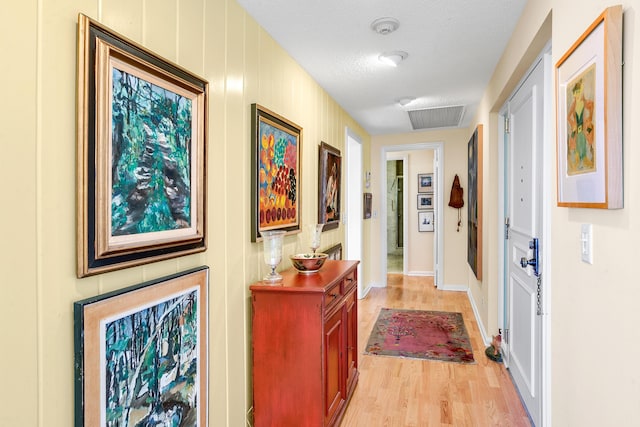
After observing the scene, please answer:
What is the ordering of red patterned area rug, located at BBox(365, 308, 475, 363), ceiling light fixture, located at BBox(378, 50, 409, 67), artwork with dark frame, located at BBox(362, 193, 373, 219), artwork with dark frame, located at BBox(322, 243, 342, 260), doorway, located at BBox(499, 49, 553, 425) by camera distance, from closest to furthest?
doorway, located at BBox(499, 49, 553, 425) < ceiling light fixture, located at BBox(378, 50, 409, 67) < red patterned area rug, located at BBox(365, 308, 475, 363) < artwork with dark frame, located at BBox(322, 243, 342, 260) < artwork with dark frame, located at BBox(362, 193, 373, 219)

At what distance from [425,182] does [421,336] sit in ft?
12.1

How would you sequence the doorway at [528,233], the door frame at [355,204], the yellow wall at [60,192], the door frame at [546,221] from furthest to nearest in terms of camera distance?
the door frame at [355,204] < the doorway at [528,233] < the door frame at [546,221] < the yellow wall at [60,192]

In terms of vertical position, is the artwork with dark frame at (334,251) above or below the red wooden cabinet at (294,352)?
above

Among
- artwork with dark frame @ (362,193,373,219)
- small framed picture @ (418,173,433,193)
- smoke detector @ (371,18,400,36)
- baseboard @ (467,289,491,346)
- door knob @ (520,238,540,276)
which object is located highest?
smoke detector @ (371,18,400,36)

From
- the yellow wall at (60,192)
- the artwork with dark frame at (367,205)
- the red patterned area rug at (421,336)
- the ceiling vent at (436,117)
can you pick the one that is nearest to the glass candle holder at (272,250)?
the yellow wall at (60,192)

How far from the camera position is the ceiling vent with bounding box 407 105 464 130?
4309 millimetres

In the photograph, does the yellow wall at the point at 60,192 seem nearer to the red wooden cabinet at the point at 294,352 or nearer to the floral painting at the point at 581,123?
the red wooden cabinet at the point at 294,352

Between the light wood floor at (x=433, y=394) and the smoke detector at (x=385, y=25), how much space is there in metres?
2.35

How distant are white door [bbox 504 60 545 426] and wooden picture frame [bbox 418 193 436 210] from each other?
3734 millimetres

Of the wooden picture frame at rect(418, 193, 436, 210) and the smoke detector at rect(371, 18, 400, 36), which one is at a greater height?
the smoke detector at rect(371, 18, 400, 36)

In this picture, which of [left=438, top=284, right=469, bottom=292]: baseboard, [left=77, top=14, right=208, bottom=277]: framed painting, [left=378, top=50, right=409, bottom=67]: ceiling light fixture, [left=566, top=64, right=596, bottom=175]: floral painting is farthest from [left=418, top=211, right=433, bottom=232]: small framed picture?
[left=77, top=14, right=208, bottom=277]: framed painting

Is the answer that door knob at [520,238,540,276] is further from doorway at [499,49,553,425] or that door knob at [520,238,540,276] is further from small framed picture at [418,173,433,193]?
small framed picture at [418,173,433,193]

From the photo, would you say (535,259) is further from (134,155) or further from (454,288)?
(454,288)

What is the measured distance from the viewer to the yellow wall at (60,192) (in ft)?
3.03
